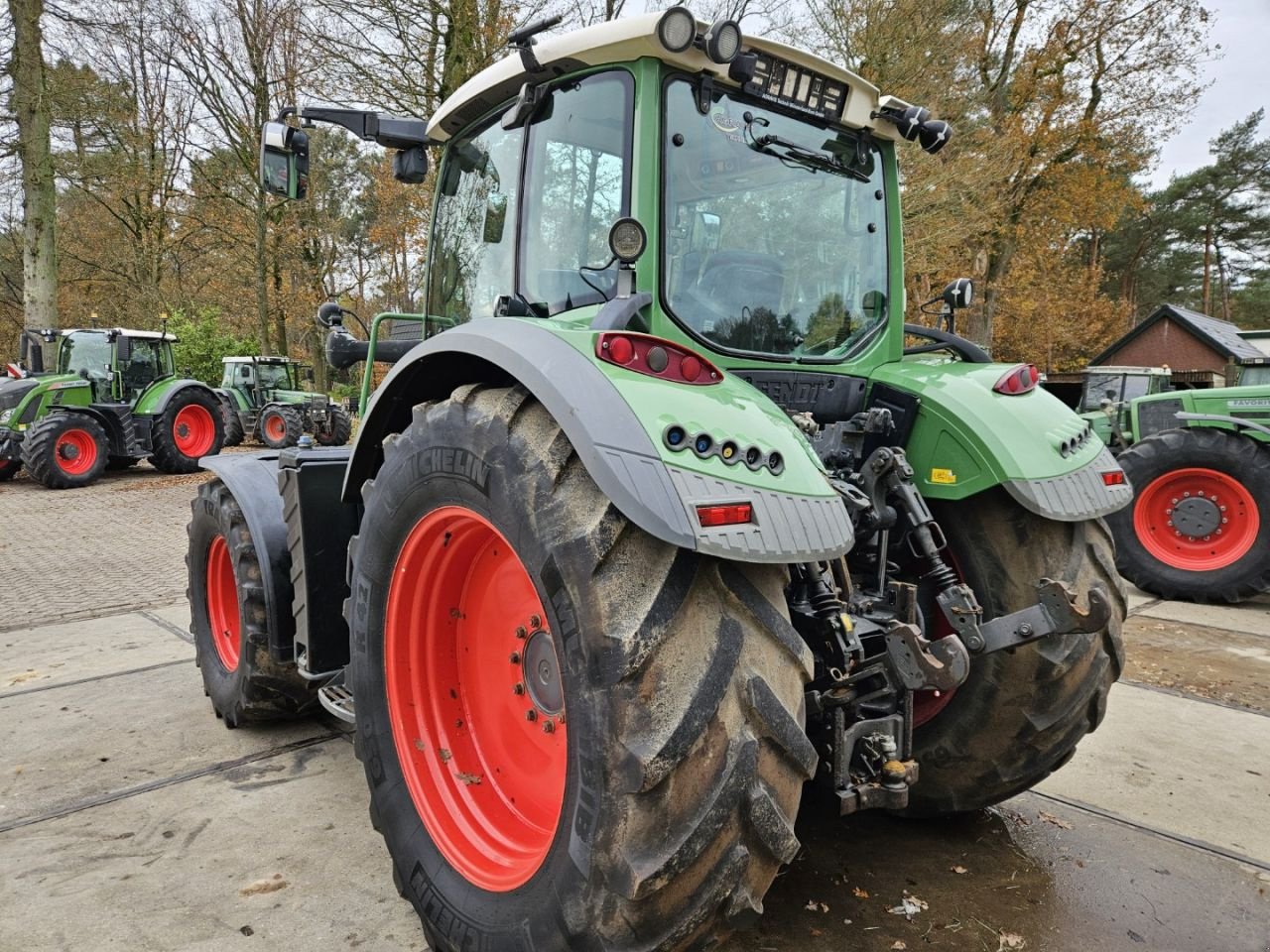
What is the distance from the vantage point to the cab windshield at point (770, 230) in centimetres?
230

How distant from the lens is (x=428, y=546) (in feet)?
7.03

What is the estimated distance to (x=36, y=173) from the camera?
15641mm

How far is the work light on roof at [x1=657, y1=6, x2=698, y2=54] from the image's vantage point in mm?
2053

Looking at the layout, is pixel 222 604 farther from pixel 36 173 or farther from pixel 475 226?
pixel 36 173

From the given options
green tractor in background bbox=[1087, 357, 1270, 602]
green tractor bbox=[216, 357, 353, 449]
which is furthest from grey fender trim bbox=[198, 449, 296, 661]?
green tractor bbox=[216, 357, 353, 449]

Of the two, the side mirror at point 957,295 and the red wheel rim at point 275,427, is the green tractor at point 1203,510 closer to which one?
the side mirror at point 957,295

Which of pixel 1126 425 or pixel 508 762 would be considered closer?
pixel 508 762

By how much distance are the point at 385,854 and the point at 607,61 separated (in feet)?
8.06

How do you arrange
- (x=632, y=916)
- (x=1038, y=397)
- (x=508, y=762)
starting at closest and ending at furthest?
(x=632, y=916)
(x=508, y=762)
(x=1038, y=397)

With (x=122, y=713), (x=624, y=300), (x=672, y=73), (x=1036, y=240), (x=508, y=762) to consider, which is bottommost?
(x=122, y=713)

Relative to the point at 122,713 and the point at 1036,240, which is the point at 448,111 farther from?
the point at 1036,240

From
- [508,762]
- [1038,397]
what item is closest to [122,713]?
[508,762]

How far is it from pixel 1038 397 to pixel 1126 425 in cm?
741

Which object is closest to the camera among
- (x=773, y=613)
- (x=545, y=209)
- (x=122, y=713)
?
(x=773, y=613)
